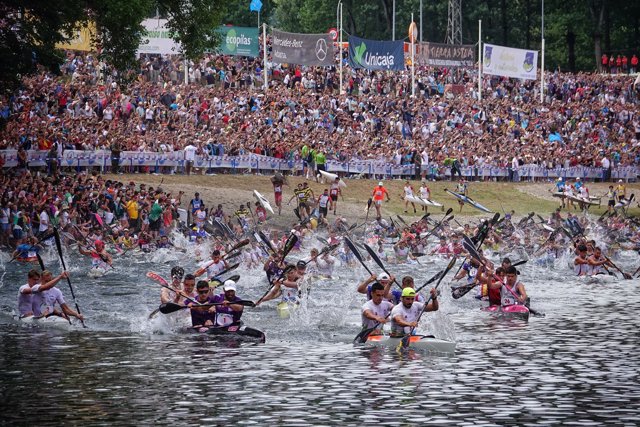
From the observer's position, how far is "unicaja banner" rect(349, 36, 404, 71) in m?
61.2

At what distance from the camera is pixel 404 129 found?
5900 centimetres

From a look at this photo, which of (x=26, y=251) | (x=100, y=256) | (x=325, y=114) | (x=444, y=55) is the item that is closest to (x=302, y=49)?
(x=325, y=114)

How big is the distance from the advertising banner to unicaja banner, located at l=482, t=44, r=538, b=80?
91 cm

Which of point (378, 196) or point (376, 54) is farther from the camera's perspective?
point (376, 54)

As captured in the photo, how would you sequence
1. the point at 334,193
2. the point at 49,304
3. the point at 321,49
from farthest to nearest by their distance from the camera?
the point at 321,49 → the point at 334,193 → the point at 49,304

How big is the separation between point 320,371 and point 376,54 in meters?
41.7

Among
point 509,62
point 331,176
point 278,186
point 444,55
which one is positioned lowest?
point 278,186

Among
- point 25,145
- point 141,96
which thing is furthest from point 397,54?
point 25,145

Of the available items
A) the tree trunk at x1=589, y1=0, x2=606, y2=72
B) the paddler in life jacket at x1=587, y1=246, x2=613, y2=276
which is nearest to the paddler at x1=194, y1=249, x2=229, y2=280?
the paddler in life jacket at x1=587, y1=246, x2=613, y2=276

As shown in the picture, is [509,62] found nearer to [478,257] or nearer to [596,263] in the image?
[596,263]

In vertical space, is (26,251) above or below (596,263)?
above

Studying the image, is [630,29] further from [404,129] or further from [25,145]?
[25,145]

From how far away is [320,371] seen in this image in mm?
21484

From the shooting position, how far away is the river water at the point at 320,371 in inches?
707
